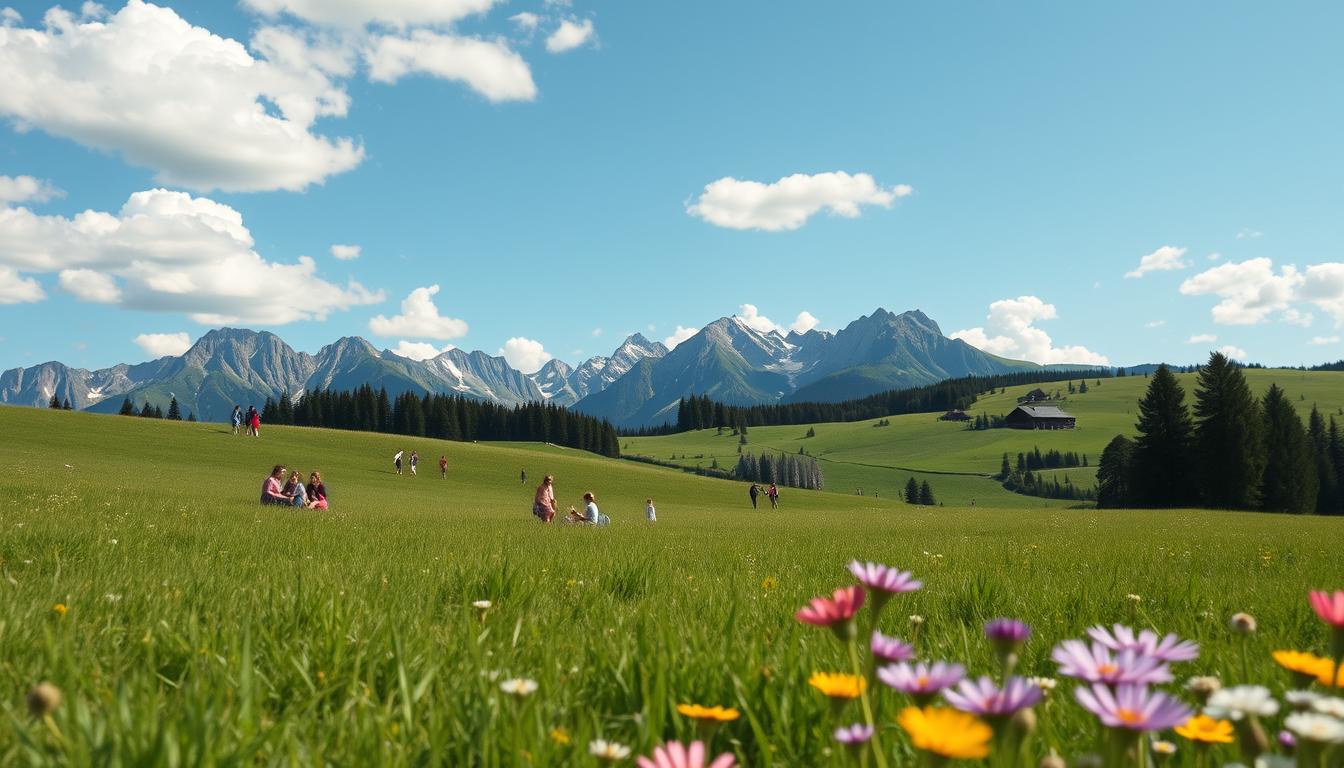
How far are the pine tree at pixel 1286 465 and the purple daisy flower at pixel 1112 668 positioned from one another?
97.3m

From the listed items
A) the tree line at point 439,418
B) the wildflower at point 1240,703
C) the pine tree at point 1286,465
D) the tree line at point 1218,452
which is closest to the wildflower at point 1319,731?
the wildflower at point 1240,703

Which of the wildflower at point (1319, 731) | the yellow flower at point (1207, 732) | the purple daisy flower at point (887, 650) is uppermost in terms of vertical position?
the wildflower at point (1319, 731)

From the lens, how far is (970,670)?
2.92m

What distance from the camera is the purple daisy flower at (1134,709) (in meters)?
0.91

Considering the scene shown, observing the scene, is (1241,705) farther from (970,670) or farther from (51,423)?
(51,423)

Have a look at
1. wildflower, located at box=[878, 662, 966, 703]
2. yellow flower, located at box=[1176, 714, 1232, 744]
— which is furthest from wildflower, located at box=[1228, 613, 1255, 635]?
wildflower, located at box=[878, 662, 966, 703]

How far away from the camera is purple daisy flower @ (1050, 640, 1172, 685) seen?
1102mm

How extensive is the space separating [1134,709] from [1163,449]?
93772mm

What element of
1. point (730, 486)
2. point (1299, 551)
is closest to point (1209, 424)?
point (730, 486)

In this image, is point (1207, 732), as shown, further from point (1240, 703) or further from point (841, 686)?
point (841, 686)

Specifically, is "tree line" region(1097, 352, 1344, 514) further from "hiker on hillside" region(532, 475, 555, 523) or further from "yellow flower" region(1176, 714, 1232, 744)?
"yellow flower" region(1176, 714, 1232, 744)

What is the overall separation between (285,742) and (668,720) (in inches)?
38.7

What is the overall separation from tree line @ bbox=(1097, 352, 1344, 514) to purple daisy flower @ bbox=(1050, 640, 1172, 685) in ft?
288

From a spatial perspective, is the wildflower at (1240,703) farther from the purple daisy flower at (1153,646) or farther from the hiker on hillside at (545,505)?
the hiker on hillside at (545,505)
